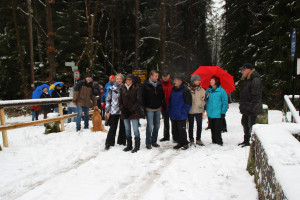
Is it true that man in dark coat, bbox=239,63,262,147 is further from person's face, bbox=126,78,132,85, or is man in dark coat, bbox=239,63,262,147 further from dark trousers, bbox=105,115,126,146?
dark trousers, bbox=105,115,126,146

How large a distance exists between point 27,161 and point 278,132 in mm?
5024

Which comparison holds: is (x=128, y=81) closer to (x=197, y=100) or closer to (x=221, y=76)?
(x=197, y=100)

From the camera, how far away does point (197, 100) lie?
7.10 metres

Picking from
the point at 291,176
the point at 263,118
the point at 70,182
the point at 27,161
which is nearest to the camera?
the point at 291,176

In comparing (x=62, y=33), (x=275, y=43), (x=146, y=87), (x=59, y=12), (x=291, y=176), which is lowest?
(x=291, y=176)

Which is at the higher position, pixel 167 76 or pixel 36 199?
pixel 167 76

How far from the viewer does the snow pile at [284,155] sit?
179cm

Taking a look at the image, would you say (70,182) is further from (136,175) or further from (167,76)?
(167,76)

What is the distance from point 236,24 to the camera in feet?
71.9

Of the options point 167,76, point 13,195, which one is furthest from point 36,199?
point 167,76

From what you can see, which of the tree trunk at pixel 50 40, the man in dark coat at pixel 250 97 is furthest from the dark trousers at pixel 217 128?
the tree trunk at pixel 50 40

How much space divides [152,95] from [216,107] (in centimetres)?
176

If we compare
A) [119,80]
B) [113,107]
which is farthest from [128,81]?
[113,107]

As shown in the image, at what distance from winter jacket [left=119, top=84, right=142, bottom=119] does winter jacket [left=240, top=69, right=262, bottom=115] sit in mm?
2664
